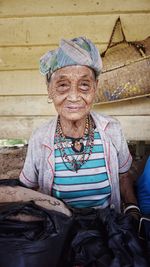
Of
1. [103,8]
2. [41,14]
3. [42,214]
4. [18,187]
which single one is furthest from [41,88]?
[42,214]

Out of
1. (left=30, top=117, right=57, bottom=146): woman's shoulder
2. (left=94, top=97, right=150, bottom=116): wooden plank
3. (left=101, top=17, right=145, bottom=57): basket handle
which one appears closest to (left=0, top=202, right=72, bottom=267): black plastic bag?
(left=30, top=117, right=57, bottom=146): woman's shoulder

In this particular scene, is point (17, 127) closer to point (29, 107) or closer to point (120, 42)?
point (29, 107)

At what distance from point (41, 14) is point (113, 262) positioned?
2.72 m

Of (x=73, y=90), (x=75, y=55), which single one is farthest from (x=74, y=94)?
(x=75, y=55)

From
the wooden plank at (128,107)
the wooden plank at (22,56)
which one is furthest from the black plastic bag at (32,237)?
the wooden plank at (22,56)

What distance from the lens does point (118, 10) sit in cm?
308

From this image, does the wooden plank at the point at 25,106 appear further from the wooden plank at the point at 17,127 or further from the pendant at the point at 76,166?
the pendant at the point at 76,166

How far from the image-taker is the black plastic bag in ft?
3.10

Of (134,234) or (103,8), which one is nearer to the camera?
(134,234)

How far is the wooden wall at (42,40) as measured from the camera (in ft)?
10.1

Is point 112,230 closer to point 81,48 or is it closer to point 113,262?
point 113,262

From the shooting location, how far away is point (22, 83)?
3.36m

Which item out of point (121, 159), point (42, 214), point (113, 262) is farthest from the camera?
point (121, 159)

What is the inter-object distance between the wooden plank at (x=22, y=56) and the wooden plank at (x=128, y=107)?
753mm
